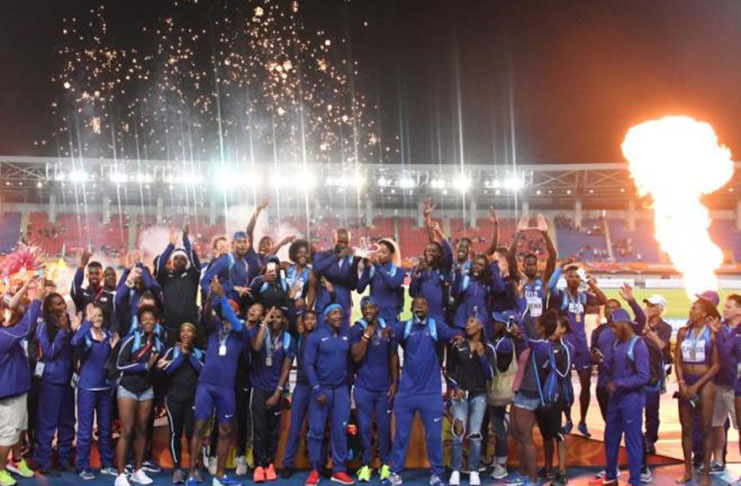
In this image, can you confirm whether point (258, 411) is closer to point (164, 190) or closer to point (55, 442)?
point (55, 442)

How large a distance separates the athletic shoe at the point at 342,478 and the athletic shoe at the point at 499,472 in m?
1.68

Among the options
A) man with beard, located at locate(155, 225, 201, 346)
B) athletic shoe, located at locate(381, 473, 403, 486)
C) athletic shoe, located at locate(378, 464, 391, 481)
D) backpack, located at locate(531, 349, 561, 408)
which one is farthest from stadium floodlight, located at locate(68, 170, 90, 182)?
backpack, located at locate(531, 349, 561, 408)

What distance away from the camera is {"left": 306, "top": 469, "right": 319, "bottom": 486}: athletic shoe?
7.66m

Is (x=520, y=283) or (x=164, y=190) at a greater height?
(x=164, y=190)

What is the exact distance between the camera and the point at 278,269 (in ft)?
28.0

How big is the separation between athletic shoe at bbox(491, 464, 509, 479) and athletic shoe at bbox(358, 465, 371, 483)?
1472 mm

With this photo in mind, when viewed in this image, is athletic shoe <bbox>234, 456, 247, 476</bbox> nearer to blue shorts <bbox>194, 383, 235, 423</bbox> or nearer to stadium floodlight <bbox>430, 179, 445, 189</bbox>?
blue shorts <bbox>194, 383, 235, 423</bbox>

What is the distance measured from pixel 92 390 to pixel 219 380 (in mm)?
1563

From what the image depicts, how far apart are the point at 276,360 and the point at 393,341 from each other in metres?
1.39

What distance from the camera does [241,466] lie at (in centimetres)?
810

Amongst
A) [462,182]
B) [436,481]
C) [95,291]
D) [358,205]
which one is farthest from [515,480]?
[358,205]

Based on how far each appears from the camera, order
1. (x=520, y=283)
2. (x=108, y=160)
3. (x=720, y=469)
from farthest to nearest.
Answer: (x=108, y=160) → (x=520, y=283) → (x=720, y=469)

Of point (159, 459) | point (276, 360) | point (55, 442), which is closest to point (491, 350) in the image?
point (276, 360)

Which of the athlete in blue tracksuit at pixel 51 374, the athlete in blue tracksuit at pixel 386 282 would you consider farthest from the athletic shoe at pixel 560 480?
the athlete in blue tracksuit at pixel 51 374
